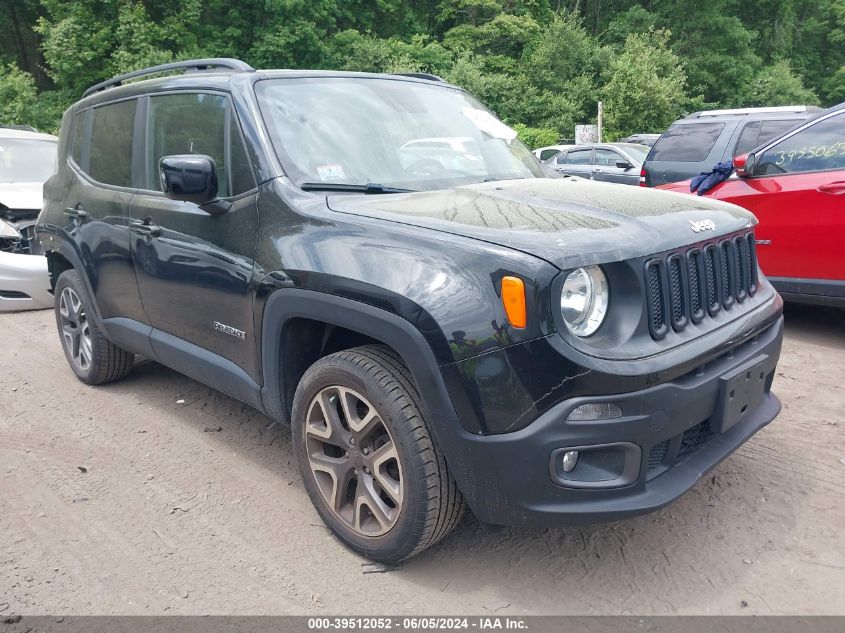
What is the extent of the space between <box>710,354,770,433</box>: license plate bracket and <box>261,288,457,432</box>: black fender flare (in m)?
0.97

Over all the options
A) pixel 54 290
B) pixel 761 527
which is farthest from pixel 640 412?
pixel 54 290

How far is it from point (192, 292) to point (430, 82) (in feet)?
5.87

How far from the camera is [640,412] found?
2225 millimetres

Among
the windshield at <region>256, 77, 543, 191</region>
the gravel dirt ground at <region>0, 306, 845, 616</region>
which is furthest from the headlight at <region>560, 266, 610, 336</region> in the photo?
the windshield at <region>256, 77, 543, 191</region>

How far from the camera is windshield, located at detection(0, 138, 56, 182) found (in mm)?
8320

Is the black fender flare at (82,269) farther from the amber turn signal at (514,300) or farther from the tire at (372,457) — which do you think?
the amber turn signal at (514,300)

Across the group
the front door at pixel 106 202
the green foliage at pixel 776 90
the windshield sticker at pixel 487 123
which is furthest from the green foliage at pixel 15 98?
the green foliage at pixel 776 90

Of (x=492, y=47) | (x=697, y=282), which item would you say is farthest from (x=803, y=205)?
(x=492, y=47)

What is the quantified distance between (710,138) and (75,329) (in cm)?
748

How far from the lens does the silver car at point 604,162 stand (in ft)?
41.3

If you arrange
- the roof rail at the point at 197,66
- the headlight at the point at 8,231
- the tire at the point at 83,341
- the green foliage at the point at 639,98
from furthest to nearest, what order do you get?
the green foliage at the point at 639,98 → the headlight at the point at 8,231 → the tire at the point at 83,341 → the roof rail at the point at 197,66

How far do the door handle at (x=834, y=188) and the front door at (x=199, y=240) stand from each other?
4.13m

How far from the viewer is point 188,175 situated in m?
3.01

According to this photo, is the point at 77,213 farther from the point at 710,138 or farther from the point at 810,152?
the point at 710,138
